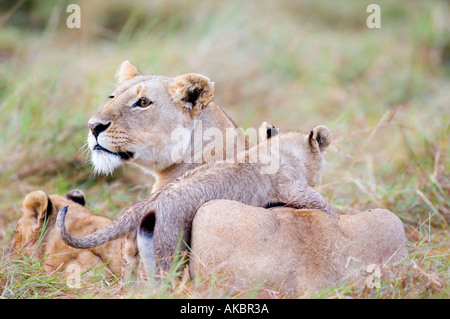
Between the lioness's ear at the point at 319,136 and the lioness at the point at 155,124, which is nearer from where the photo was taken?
the lioness at the point at 155,124

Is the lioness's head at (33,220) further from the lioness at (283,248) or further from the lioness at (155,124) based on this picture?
the lioness at (283,248)

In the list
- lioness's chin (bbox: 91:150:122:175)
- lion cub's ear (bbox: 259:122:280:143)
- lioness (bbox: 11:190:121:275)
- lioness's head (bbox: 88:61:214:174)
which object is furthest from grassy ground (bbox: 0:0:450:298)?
lion cub's ear (bbox: 259:122:280:143)

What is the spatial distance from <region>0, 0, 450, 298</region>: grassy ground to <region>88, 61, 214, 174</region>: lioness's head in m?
0.91

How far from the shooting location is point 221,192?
4.02 meters

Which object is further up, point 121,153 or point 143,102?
point 143,102

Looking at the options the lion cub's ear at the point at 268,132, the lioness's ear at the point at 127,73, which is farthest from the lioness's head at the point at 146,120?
the lion cub's ear at the point at 268,132

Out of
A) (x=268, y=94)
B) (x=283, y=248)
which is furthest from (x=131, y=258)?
(x=268, y=94)

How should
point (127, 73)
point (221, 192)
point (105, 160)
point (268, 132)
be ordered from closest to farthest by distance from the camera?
point (221, 192)
point (105, 160)
point (268, 132)
point (127, 73)

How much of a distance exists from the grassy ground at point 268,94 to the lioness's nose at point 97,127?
3.13ft

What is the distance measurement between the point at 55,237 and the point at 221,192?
145 centimetres

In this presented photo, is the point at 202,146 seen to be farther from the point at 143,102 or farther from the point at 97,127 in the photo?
the point at 97,127

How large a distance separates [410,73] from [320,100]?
1773mm

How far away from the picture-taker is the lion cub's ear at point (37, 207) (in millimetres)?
4789
